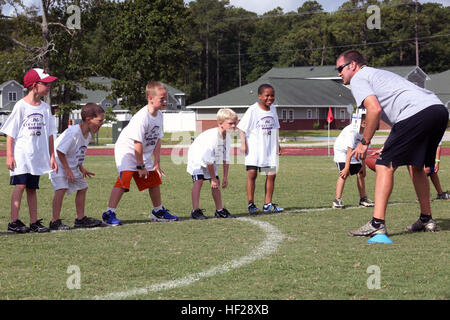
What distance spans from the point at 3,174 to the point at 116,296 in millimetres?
14514

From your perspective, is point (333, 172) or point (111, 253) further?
point (333, 172)

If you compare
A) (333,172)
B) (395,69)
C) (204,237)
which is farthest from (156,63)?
(204,237)

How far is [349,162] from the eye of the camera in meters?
10.3

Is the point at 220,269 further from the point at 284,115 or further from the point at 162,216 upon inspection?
the point at 284,115

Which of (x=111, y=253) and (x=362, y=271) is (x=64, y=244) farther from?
(x=362, y=271)

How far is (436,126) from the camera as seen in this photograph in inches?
276

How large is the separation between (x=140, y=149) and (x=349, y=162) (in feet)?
12.0

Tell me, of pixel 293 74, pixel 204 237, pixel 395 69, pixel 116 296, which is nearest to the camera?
pixel 116 296

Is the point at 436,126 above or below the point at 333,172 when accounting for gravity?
above

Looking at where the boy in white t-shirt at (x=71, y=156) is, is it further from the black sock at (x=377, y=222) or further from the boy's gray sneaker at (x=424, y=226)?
the boy's gray sneaker at (x=424, y=226)

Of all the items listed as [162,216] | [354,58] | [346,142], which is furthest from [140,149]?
[346,142]

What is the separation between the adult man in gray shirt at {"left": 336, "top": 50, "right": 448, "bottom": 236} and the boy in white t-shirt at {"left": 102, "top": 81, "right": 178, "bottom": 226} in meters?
2.57

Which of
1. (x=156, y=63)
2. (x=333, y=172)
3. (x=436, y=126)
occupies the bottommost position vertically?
(x=333, y=172)

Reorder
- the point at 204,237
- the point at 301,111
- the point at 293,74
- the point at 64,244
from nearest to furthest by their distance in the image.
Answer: the point at 64,244 → the point at 204,237 → the point at 301,111 → the point at 293,74
